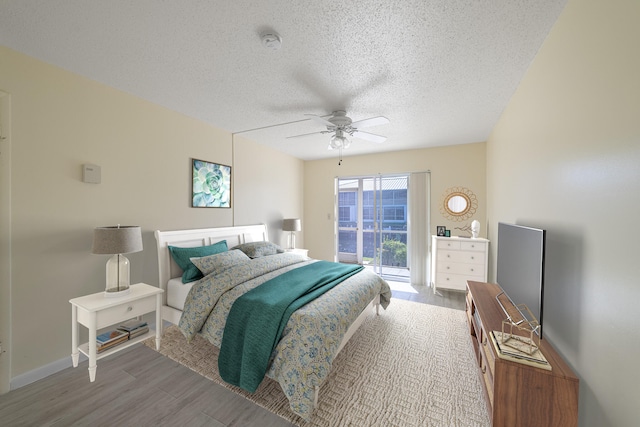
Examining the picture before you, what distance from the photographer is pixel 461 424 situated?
159 centimetres

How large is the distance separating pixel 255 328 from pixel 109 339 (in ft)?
4.31

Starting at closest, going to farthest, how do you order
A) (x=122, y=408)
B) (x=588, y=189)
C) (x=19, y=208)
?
1. (x=588, y=189)
2. (x=122, y=408)
3. (x=19, y=208)

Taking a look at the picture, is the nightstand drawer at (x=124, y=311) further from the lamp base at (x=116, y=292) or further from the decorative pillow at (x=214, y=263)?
the decorative pillow at (x=214, y=263)

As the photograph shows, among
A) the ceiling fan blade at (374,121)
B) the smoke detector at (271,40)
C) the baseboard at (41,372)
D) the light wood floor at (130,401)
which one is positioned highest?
the smoke detector at (271,40)

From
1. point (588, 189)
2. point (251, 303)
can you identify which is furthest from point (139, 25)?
point (588, 189)

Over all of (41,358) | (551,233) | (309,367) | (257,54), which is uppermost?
(257,54)

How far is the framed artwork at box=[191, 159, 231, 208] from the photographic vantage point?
10.5 feet

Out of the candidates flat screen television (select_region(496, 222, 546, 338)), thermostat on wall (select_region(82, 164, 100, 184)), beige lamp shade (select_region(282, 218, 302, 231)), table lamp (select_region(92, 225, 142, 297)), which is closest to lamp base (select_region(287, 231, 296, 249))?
beige lamp shade (select_region(282, 218, 302, 231))

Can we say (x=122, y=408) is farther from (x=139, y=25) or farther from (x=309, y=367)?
(x=139, y=25)

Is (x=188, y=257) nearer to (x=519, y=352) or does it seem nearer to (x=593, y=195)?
(x=519, y=352)

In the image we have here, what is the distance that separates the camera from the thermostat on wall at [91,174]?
2197 mm

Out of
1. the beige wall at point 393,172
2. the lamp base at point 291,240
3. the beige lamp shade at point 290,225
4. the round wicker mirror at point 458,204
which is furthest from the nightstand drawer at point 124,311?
the round wicker mirror at point 458,204

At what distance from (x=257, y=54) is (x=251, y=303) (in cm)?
200

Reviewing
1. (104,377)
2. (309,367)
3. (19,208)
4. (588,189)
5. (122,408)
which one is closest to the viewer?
(588,189)
